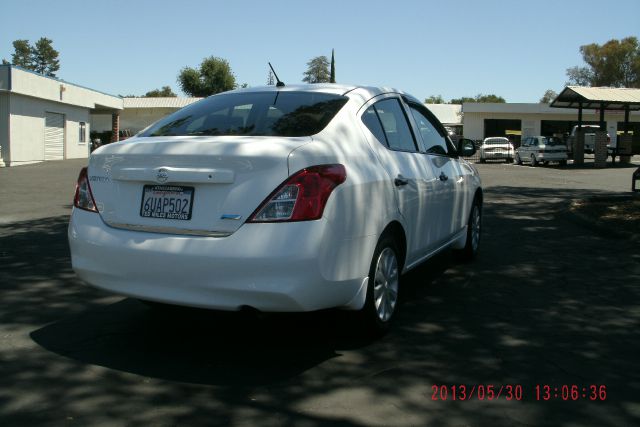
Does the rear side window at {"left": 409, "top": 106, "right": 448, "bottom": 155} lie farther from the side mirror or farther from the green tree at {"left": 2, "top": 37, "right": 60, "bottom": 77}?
the green tree at {"left": 2, "top": 37, "right": 60, "bottom": 77}

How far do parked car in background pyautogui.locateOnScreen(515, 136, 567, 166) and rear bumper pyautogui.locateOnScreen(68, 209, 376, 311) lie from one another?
101ft

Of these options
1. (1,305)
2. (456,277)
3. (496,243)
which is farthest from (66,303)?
(496,243)

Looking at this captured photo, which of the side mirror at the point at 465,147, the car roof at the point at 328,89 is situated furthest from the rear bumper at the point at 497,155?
the car roof at the point at 328,89

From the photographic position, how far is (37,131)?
32469 millimetres

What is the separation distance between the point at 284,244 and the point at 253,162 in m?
0.52

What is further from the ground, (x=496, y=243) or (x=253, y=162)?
(x=253, y=162)

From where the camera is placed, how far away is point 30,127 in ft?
104

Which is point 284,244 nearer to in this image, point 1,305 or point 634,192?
point 1,305

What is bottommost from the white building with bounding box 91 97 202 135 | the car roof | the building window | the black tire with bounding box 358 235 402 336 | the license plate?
the black tire with bounding box 358 235 402 336

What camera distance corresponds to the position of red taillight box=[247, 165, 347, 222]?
362 centimetres

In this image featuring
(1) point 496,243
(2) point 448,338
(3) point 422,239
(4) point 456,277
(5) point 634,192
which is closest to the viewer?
(2) point 448,338

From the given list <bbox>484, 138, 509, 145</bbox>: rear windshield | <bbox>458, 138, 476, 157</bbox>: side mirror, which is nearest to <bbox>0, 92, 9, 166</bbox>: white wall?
<bbox>484, 138, 509, 145</bbox>: rear windshield

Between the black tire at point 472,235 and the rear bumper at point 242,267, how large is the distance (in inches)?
130

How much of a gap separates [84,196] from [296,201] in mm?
1571
